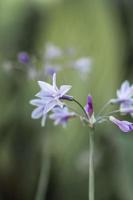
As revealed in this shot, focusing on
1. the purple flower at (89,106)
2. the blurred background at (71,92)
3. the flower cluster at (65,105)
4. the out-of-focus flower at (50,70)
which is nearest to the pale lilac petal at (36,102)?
the flower cluster at (65,105)

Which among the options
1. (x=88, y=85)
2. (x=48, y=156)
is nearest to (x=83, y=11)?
(x=88, y=85)

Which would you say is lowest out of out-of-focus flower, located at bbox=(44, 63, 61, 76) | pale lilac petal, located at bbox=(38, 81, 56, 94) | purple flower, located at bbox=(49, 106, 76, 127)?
purple flower, located at bbox=(49, 106, 76, 127)

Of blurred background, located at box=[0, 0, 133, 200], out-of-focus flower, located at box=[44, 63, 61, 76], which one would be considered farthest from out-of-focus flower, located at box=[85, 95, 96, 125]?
blurred background, located at box=[0, 0, 133, 200]

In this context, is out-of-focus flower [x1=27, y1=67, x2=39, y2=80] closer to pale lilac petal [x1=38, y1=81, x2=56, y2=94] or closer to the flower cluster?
the flower cluster

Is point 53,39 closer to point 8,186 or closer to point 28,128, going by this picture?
point 28,128

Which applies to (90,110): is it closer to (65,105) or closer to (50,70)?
(65,105)

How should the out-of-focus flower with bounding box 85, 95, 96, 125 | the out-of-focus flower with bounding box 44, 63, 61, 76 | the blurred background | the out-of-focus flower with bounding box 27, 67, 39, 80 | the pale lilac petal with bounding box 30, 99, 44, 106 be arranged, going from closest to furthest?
the out-of-focus flower with bounding box 85, 95, 96, 125, the pale lilac petal with bounding box 30, 99, 44, 106, the out-of-focus flower with bounding box 44, 63, 61, 76, the out-of-focus flower with bounding box 27, 67, 39, 80, the blurred background

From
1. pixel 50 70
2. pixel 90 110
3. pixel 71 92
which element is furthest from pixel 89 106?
pixel 71 92

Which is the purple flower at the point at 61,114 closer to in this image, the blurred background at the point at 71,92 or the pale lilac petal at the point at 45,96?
the pale lilac petal at the point at 45,96
